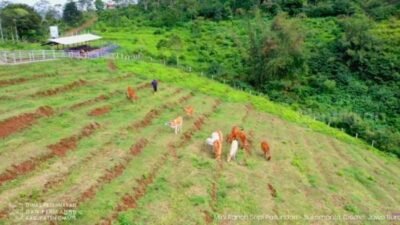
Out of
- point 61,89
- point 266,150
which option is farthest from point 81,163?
point 61,89

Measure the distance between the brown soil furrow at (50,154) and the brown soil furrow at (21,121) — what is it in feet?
8.19

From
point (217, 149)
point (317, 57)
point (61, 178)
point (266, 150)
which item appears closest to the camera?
point (61, 178)

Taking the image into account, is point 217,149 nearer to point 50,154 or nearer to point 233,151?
point 233,151

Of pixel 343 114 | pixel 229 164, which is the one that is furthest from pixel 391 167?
pixel 229 164

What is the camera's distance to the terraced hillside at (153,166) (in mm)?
14445

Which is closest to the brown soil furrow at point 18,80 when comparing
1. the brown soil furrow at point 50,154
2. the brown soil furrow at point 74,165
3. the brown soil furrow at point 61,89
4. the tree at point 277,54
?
the brown soil furrow at point 61,89

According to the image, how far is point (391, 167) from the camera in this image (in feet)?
96.1

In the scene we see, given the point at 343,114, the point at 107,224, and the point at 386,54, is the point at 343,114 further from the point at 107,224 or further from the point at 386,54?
the point at 107,224

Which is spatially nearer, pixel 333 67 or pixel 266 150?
pixel 266 150

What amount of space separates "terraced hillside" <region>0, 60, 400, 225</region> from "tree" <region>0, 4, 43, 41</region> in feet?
133

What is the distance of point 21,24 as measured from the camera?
6881cm

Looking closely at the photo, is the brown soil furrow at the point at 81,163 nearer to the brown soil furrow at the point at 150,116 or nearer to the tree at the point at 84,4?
the brown soil furrow at the point at 150,116

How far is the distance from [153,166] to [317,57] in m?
44.1

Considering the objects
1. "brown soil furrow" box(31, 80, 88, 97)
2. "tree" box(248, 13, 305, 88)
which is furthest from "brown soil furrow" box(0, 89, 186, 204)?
"tree" box(248, 13, 305, 88)
